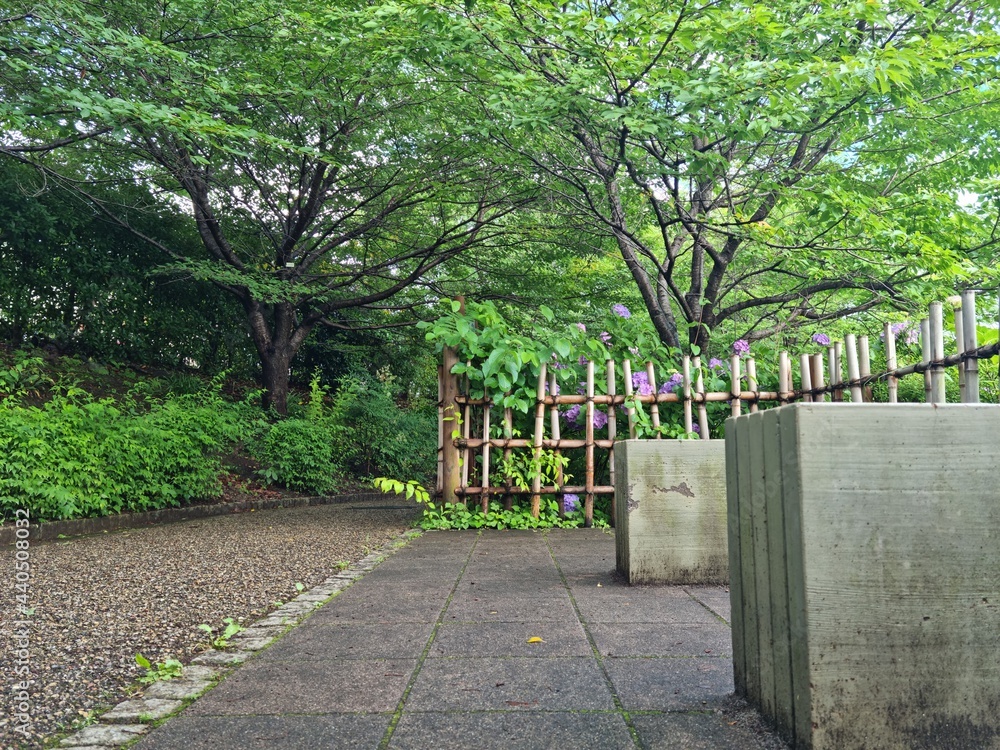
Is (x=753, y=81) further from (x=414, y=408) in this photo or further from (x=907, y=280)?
(x=414, y=408)

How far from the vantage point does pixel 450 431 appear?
7191mm

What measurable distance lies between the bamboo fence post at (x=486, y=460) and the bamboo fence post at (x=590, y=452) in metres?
0.97

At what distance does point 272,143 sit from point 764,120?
Answer: 198 inches

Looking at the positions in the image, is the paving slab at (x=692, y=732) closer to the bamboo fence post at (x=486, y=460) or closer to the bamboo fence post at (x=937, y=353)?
the bamboo fence post at (x=937, y=353)

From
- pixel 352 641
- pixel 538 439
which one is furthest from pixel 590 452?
pixel 352 641

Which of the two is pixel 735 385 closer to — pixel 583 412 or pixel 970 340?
pixel 583 412

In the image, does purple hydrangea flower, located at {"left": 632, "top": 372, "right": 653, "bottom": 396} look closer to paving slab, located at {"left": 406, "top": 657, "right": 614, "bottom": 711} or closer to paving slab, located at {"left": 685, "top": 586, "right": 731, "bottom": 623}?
paving slab, located at {"left": 685, "top": 586, "right": 731, "bottom": 623}

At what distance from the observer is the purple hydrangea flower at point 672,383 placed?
696 cm

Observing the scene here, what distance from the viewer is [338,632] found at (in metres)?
3.01

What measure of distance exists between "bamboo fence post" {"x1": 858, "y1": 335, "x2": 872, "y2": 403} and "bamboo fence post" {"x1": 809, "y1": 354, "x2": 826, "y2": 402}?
0.66m

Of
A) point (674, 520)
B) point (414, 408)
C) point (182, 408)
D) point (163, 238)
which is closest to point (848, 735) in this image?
point (674, 520)

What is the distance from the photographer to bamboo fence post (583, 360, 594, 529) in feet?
22.5

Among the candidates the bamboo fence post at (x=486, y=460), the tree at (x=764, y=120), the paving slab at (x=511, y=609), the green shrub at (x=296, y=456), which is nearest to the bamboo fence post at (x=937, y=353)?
the tree at (x=764, y=120)

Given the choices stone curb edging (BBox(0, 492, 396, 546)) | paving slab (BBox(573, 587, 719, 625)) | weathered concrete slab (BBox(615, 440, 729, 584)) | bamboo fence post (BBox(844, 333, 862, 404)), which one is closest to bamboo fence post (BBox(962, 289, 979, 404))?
bamboo fence post (BBox(844, 333, 862, 404))
